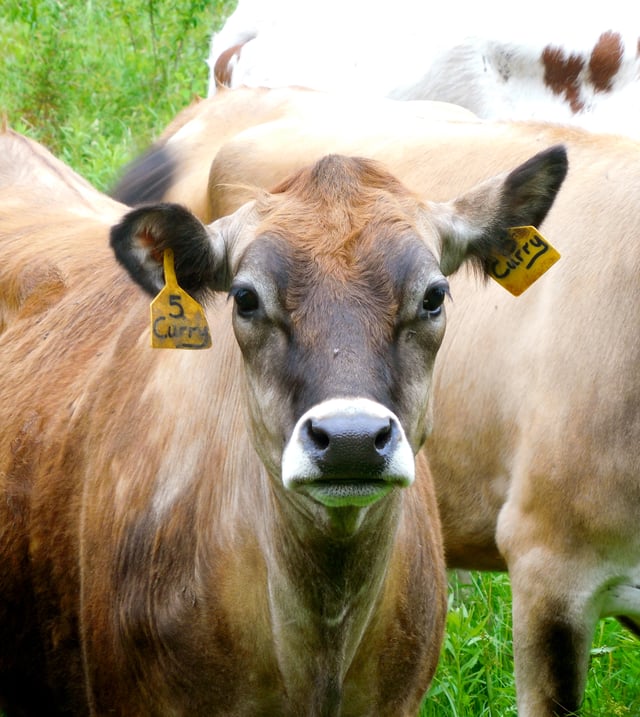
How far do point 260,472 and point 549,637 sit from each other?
1276 mm

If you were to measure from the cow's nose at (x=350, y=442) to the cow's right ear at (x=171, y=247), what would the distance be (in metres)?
0.76

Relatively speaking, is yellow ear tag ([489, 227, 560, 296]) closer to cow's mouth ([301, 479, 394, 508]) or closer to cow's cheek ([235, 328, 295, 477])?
cow's cheek ([235, 328, 295, 477])

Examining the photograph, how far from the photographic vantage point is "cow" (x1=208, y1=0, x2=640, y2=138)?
6688mm

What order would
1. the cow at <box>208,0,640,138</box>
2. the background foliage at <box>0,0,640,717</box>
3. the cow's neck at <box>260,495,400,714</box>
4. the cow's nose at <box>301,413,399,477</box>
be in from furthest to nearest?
Answer: the background foliage at <box>0,0,640,717</box> → the cow at <box>208,0,640,138</box> → the cow's neck at <box>260,495,400,714</box> → the cow's nose at <box>301,413,399,477</box>

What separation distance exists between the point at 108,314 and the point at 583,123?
3.01 m

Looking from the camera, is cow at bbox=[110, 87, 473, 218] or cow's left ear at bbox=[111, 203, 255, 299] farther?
cow at bbox=[110, 87, 473, 218]

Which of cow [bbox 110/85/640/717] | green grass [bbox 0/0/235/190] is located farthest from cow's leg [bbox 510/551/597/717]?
green grass [bbox 0/0/235/190]

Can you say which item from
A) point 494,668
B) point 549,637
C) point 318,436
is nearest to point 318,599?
point 318,436

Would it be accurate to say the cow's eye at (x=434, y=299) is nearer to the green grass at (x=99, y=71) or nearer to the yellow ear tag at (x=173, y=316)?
the yellow ear tag at (x=173, y=316)

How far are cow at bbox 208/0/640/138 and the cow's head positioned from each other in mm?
2771

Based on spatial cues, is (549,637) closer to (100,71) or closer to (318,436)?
(318,436)

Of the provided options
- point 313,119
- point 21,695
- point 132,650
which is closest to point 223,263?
point 132,650

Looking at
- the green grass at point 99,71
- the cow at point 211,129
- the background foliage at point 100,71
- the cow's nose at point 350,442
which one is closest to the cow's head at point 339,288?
the cow's nose at point 350,442

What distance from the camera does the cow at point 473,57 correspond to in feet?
21.9
